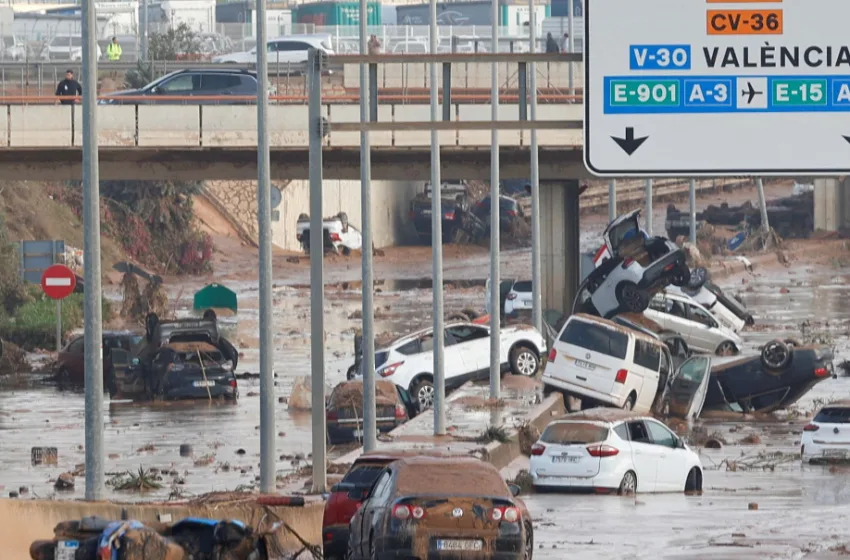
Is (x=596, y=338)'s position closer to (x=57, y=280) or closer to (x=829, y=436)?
(x=829, y=436)

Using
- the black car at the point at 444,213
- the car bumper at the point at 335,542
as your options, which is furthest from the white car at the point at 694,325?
the black car at the point at 444,213

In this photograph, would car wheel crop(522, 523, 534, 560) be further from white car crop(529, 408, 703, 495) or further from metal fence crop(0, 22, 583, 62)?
metal fence crop(0, 22, 583, 62)

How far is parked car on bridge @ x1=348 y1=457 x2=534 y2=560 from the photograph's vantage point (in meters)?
16.7

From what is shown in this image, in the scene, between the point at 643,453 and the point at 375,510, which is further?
the point at 643,453

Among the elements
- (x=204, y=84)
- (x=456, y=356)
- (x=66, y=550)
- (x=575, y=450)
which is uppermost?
(x=204, y=84)

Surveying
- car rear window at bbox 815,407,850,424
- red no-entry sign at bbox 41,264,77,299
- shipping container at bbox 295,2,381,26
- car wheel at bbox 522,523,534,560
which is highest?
shipping container at bbox 295,2,381,26

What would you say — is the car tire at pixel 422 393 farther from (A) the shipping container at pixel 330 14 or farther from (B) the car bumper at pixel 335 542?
(A) the shipping container at pixel 330 14

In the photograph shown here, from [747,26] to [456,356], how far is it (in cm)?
2438

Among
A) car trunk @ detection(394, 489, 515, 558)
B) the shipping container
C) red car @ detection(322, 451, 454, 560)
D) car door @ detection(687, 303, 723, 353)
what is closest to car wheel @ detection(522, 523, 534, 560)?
car trunk @ detection(394, 489, 515, 558)

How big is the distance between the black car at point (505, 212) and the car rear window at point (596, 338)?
2171 inches

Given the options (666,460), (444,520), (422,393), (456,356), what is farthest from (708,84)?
(456,356)

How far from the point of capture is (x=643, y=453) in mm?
27438

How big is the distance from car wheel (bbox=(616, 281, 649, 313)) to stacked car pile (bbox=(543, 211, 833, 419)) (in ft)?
0.08

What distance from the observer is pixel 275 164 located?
45.9 metres
